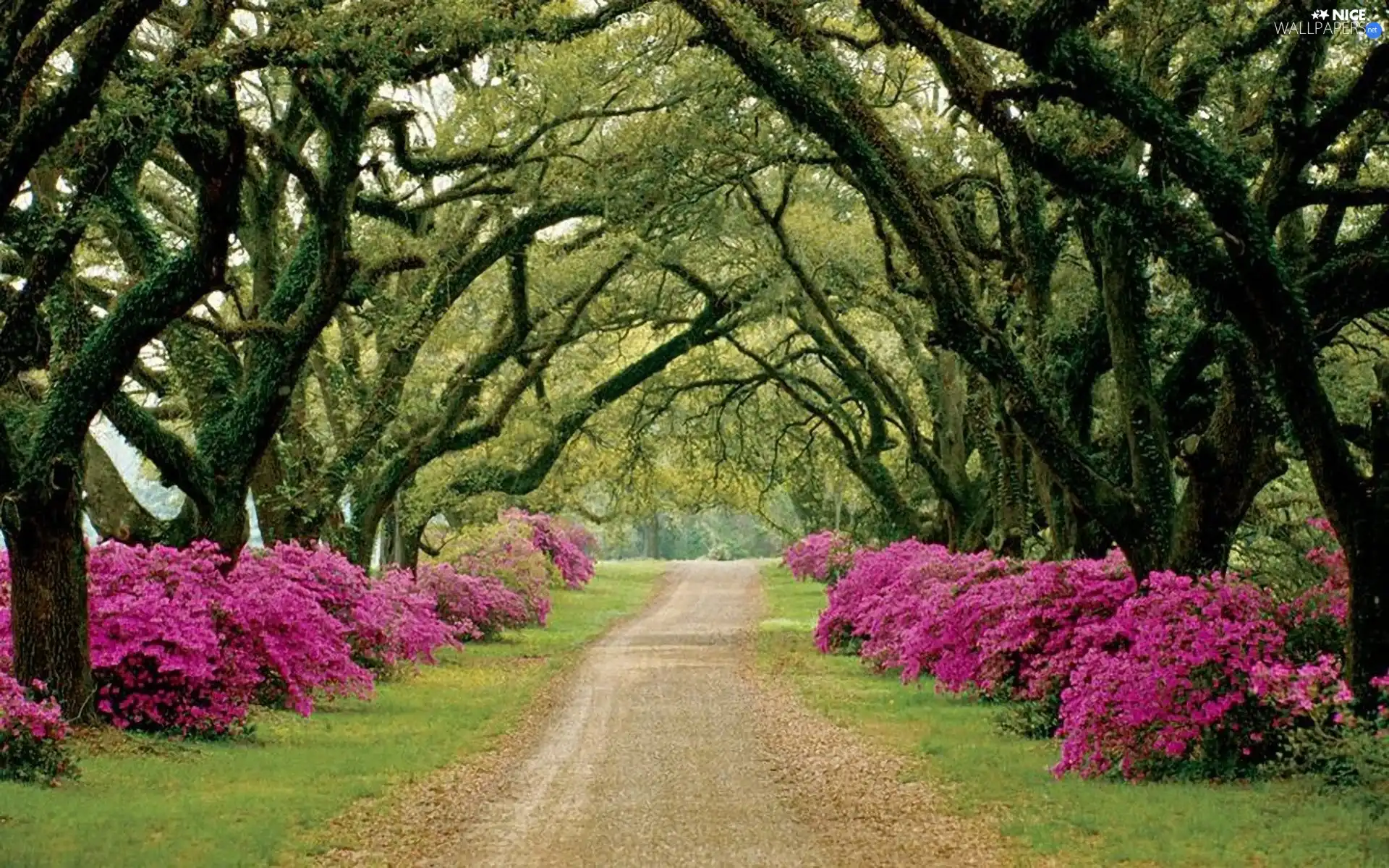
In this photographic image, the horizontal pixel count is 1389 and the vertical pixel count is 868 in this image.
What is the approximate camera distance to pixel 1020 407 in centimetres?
1202

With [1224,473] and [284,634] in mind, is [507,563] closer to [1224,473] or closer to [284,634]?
[284,634]

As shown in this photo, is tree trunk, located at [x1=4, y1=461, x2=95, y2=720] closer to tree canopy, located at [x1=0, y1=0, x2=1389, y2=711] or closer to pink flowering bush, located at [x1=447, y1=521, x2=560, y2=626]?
tree canopy, located at [x1=0, y1=0, x2=1389, y2=711]

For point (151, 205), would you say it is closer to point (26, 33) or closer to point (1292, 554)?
point (26, 33)

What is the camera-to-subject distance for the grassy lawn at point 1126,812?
8.09 m

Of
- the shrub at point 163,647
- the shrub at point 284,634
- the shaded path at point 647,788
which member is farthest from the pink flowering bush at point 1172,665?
the shrub at point 163,647

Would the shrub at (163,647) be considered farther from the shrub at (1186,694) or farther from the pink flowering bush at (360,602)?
the shrub at (1186,694)

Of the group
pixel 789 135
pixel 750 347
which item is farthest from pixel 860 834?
pixel 750 347

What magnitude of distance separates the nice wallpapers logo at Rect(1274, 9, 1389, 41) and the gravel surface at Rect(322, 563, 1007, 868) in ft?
20.3

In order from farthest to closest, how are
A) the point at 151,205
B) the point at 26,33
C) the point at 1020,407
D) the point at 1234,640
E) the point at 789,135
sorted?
the point at 151,205, the point at 789,135, the point at 1020,407, the point at 1234,640, the point at 26,33

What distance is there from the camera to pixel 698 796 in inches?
420

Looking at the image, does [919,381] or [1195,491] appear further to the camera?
[919,381]

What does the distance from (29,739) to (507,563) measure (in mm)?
22707

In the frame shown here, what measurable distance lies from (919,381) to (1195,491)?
62.7 feet

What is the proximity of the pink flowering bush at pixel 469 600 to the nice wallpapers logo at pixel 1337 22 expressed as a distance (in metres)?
20.6
